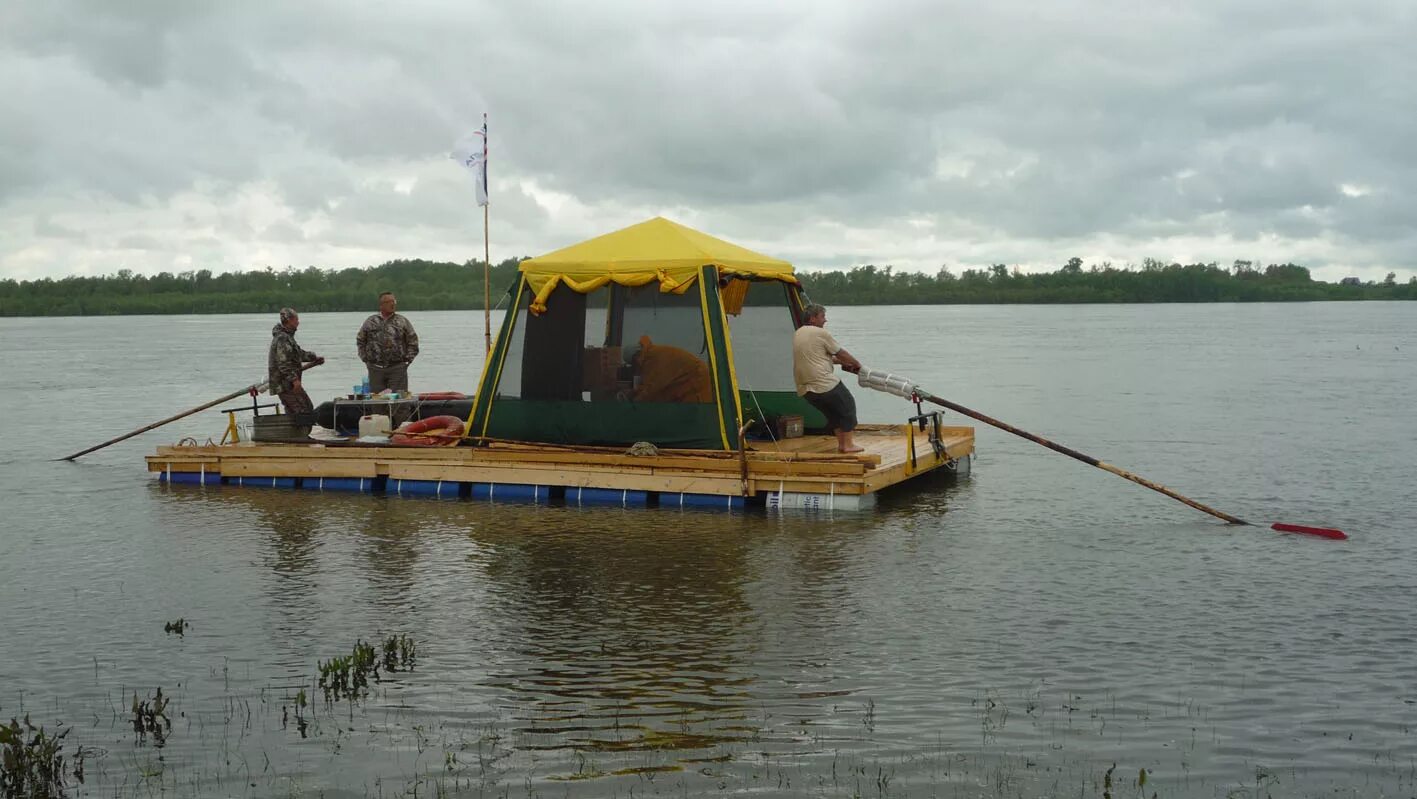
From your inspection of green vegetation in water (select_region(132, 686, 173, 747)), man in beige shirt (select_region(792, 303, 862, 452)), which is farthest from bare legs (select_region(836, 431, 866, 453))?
green vegetation in water (select_region(132, 686, 173, 747))

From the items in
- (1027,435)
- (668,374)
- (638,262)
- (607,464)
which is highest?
(638,262)

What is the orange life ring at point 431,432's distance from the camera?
15477 mm

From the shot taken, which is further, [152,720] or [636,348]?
[636,348]

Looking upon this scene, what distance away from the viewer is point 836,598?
9898 millimetres

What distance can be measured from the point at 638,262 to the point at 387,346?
4246 mm

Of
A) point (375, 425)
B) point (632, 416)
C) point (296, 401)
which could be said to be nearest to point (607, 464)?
point (632, 416)

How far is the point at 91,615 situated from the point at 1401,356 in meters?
50.3

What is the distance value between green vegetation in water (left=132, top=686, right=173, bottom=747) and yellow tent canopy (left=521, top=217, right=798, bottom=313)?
25.8 feet

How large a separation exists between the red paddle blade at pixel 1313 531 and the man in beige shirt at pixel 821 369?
167 inches

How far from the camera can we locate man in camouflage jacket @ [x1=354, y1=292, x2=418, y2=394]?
17.0m

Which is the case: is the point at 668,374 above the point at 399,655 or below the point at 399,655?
above

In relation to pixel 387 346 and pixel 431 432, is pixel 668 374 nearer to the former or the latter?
pixel 431 432

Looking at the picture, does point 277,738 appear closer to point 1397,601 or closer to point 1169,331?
point 1397,601

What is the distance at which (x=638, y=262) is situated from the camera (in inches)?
568
